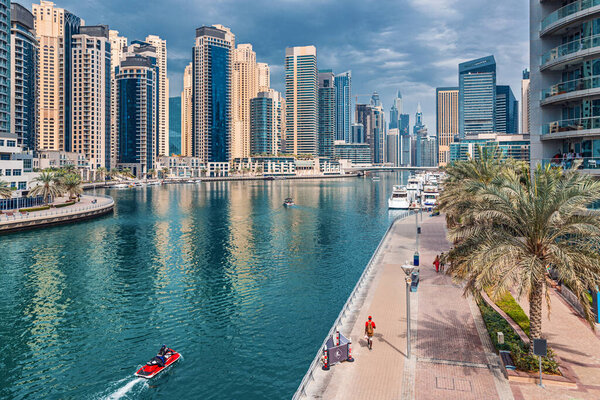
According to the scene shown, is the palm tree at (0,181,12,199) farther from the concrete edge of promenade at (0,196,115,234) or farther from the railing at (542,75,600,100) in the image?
the railing at (542,75,600,100)

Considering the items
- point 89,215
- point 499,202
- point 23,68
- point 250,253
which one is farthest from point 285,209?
point 23,68

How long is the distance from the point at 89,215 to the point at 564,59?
94.4 m

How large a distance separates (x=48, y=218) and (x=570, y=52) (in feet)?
291

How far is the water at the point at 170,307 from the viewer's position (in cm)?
2542

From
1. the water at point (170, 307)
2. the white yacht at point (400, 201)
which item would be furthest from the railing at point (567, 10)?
the white yacht at point (400, 201)

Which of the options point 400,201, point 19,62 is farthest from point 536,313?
point 19,62

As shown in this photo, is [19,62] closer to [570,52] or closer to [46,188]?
[46,188]

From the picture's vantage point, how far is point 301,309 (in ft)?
123

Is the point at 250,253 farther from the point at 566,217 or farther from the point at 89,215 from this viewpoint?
the point at 89,215

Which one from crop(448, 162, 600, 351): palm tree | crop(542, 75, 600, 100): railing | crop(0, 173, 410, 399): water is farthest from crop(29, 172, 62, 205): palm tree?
crop(448, 162, 600, 351): palm tree

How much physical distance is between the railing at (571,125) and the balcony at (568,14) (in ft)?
26.3

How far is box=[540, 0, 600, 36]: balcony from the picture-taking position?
3225 cm

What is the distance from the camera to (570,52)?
34500 mm

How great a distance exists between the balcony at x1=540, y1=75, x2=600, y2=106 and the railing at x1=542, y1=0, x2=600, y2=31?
17.9 feet
